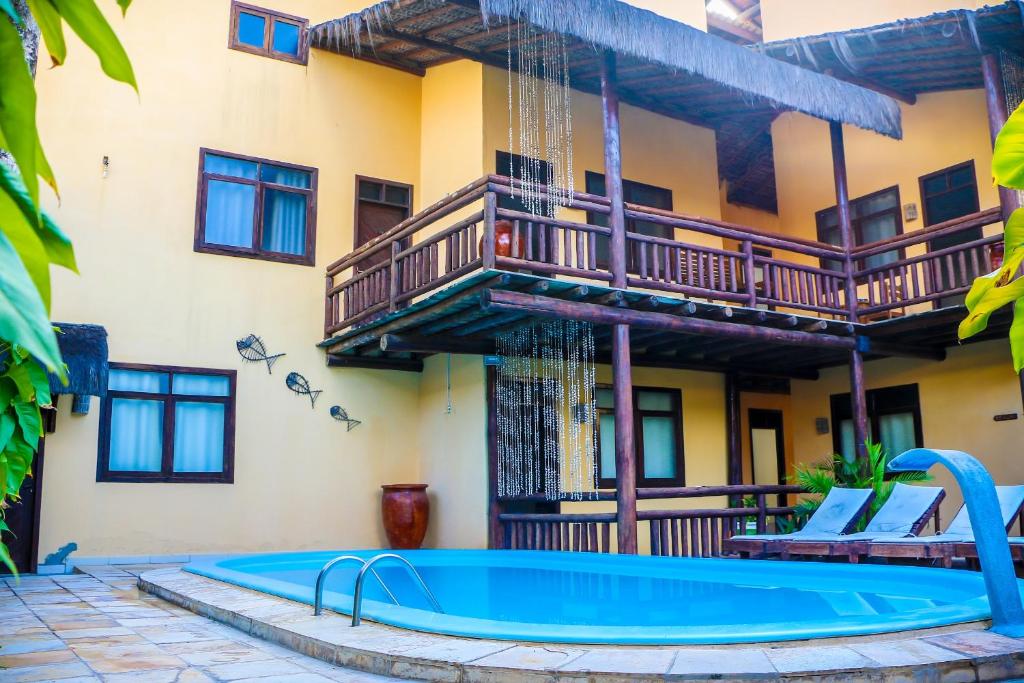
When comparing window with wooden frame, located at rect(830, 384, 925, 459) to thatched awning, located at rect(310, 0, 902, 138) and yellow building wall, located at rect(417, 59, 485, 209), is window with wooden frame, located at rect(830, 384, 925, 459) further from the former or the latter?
yellow building wall, located at rect(417, 59, 485, 209)

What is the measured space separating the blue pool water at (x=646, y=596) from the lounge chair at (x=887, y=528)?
4.65ft

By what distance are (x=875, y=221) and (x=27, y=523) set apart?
1185 cm

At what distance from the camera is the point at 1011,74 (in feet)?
34.0

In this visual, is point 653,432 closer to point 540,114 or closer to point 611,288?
point 611,288

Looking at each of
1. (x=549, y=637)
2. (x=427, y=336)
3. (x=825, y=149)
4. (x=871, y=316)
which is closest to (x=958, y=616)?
(x=549, y=637)

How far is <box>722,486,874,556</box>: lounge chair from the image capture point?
358 inches

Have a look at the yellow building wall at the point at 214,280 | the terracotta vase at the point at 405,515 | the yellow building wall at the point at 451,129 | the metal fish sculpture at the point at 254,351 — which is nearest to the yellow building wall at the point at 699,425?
the terracotta vase at the point at 405,515

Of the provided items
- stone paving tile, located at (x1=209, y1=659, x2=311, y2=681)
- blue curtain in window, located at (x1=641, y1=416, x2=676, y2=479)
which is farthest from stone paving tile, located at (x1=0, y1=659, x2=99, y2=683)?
blue curtain in window, located at (x1=641, y1=416, x2=676, y2=479)

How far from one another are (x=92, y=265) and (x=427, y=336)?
3.98 m

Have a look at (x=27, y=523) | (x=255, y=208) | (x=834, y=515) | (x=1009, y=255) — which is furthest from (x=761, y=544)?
(x=1009, y=255)

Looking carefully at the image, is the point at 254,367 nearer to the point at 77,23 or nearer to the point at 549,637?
the point at 549,637

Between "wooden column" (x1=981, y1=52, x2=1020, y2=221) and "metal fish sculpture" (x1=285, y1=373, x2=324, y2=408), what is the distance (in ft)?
27.6

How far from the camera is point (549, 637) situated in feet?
14.6

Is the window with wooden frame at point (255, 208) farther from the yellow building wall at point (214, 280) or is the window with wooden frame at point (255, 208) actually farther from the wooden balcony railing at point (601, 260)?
the wooden balcony railing at point (601, 260)
